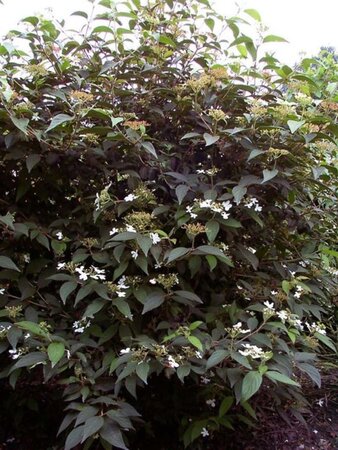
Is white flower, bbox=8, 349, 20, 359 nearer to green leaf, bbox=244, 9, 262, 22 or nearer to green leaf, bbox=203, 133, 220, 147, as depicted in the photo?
green leaf, bbox=203, 133, 220, 147

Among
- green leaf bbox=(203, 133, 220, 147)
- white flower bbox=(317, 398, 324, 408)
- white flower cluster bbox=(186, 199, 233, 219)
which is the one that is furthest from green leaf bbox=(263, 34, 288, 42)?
white flower bbox=(317, 398, 324, 408)

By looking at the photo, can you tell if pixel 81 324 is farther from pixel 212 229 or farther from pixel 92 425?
pixel 212 229

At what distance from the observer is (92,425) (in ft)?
3.70

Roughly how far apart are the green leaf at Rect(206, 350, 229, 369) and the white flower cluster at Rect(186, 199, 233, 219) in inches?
14.4

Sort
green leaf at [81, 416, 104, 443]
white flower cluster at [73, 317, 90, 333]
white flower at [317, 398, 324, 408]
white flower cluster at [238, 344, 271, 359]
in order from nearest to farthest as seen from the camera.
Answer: green leaf at [81, 416, 104, 443] < white flower cluster at [238, 344, 271, 359] < white flower cluster at [73, 317, 90, 333] < white flower at [317, 398, 324, 408]

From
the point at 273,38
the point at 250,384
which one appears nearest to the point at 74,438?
the point at 250,384

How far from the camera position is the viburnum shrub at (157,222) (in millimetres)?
1293

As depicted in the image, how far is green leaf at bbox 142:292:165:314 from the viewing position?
1285mm

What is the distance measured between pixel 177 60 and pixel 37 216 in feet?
2.36

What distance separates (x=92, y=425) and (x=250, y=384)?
15.0 inches

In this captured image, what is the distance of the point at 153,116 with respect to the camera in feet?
5.35

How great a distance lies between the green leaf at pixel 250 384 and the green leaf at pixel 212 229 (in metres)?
0.36

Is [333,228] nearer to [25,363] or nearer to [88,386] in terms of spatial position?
[88,386]

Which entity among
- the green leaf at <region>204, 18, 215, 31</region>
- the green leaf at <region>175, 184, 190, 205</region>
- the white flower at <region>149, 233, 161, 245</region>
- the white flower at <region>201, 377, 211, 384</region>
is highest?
the green leaf at <region>204, 18, 215, 31</region>
